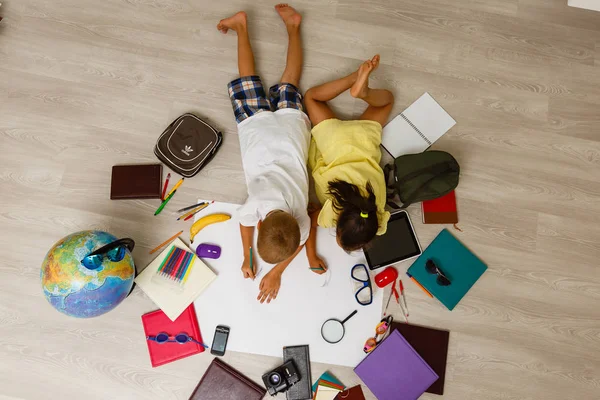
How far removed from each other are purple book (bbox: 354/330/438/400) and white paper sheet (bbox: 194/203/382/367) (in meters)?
0.06

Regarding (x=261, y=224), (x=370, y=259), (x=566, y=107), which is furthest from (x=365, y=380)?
(x=566, y=107)

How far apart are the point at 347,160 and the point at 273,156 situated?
29 centimetres

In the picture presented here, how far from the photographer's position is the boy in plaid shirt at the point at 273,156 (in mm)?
1372

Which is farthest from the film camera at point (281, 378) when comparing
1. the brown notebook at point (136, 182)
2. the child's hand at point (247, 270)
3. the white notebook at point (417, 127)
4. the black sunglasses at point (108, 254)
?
the white notebook at point (417, 127)

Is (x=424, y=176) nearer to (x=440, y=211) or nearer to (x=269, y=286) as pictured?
(x=440, y=211)

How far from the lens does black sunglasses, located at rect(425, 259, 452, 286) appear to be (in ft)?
5.58

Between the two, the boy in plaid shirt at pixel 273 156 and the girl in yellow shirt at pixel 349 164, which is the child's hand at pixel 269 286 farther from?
the girl in yellow shirt at pixel 349 164

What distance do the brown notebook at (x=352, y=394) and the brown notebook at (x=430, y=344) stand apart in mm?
281

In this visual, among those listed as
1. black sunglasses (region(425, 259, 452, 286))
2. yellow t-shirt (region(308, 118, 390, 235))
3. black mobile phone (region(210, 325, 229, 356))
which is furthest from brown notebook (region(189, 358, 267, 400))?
black sunglasses (region(425, 259, 452, 286))

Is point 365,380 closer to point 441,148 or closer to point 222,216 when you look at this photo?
point 222,216

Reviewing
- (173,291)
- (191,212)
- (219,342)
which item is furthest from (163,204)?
(219,342)

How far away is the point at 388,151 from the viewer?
1.83 meters

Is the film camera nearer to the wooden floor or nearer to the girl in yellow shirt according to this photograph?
the wooden floor

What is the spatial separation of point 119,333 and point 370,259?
1.07 m
